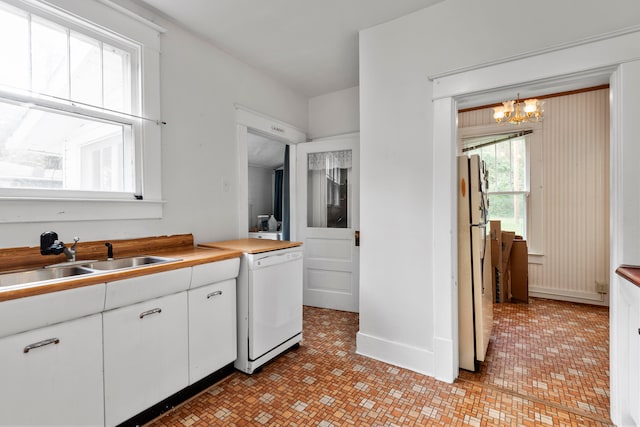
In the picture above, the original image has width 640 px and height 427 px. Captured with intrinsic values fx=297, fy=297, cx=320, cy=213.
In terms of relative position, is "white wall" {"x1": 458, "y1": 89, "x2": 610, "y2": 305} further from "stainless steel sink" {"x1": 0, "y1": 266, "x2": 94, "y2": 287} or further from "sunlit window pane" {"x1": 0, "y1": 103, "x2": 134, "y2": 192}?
"stainless steel sink" {"x1": 0, "y1": 266, "x2": 94, "y2": 287}

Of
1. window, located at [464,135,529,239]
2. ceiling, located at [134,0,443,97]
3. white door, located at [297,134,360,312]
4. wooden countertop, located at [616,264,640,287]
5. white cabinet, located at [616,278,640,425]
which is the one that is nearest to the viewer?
wooden countertop, located at [616,264,640,287]

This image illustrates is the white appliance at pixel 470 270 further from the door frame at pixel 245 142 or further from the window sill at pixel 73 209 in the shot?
the window sill at pixel 73 209

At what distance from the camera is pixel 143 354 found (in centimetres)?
166

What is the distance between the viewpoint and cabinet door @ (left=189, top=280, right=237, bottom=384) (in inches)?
75.7

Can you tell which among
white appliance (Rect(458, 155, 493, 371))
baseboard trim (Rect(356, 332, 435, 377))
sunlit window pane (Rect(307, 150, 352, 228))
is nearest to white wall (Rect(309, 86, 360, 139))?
sunlit window pane (Rect(307, 150, 352, 228))

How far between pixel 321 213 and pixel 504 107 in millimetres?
2430

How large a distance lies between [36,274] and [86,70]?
133 centimetres

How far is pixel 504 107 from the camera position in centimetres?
337

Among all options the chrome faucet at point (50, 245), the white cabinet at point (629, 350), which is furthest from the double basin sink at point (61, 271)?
the white cabinet at point (629, 350)

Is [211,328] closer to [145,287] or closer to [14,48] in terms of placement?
[145,287]

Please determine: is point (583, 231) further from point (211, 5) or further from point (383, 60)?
point (211, 5)

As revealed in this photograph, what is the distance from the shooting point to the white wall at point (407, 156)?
205 cm

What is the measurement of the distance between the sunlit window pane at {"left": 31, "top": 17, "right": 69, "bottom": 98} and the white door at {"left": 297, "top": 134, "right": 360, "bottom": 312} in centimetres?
238

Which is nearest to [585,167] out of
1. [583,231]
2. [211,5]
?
[583,231]
